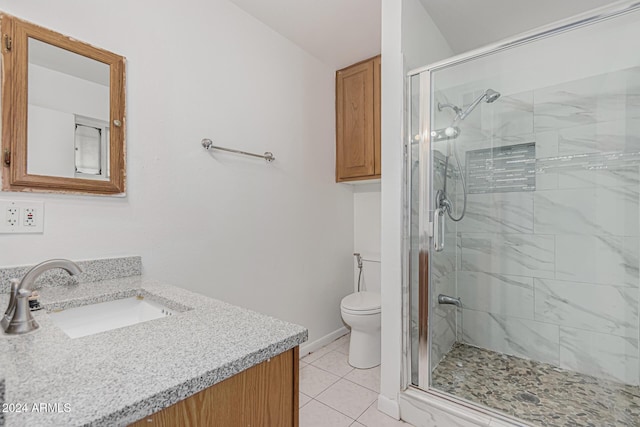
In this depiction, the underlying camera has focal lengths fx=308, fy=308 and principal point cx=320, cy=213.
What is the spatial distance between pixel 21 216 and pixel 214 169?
0.84m

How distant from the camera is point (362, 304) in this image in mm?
2176

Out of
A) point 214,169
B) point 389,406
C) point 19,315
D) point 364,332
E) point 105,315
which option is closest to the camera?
point 19,315

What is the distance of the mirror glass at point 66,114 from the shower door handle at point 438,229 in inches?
62.8

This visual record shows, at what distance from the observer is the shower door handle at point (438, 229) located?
1.66 m

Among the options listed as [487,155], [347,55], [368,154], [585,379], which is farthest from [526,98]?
[585,379]

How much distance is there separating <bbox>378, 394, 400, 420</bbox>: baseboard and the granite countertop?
3.93 ft

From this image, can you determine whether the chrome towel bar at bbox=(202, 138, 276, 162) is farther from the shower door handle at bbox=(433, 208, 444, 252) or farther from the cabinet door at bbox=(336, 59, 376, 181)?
the shower door handle at bbox=(433, 208, 444, 252)

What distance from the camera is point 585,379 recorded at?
69.0 inches

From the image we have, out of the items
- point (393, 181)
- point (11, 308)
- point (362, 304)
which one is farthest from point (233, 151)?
point (362, 304)

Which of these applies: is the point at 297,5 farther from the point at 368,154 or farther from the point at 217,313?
the point at 217,313

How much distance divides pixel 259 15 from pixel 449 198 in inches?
64.8

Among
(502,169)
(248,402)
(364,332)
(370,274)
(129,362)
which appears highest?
(502,169)

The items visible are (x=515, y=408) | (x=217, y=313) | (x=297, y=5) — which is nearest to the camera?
(x=217, y=313)

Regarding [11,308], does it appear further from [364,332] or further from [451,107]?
[451,107]
